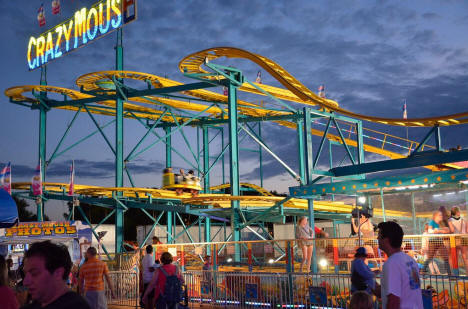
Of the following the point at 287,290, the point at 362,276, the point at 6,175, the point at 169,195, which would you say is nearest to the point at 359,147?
the point at 169,195

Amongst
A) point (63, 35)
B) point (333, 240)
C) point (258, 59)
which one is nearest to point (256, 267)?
point (333, 240)

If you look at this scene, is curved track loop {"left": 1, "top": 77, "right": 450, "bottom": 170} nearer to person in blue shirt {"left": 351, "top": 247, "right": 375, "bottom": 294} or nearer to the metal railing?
the metal railing

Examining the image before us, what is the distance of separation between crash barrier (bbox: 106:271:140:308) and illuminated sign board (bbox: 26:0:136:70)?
1898 centimetres

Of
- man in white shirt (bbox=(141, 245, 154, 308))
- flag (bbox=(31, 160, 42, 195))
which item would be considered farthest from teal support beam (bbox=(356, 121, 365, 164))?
flag (bbox=(31, 160, 42, 195))

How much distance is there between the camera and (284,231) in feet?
180

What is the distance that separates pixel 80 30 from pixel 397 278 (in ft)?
113

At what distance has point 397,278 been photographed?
192 inches

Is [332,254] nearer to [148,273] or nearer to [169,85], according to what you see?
[148,273]

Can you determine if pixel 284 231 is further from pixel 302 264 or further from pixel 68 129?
pixel 302 264

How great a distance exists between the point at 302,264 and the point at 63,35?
2927 cm

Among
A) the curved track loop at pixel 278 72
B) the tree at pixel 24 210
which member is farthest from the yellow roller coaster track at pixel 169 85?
the tree at pixel 24 210

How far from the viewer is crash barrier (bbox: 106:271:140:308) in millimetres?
16688

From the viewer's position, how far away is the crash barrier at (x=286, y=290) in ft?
33.9

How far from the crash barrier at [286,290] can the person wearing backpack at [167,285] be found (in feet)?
1.85
